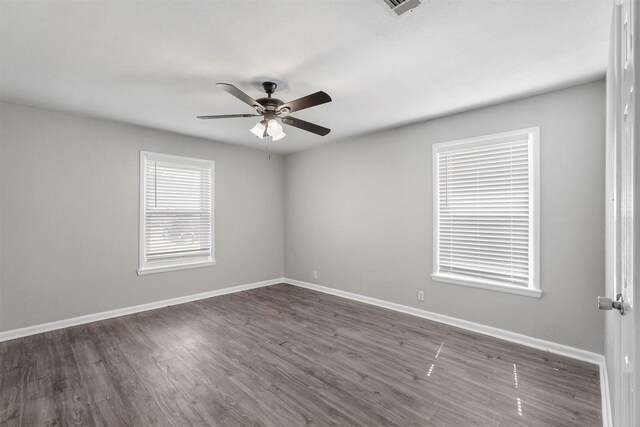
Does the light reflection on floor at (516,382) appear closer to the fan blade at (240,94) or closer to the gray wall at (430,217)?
the gray wall at (430,217)

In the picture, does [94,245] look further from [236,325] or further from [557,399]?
[557,399]

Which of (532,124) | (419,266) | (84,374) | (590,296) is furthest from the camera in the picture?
(419,266)

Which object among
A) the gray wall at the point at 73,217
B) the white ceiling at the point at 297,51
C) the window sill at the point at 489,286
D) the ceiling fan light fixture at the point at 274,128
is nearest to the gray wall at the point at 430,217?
the window sill at the point at 489,286

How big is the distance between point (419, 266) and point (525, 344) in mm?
1361

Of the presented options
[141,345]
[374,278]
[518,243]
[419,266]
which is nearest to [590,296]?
[518,243]

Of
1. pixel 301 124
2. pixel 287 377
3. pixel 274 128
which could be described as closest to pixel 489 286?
pixel 287 377

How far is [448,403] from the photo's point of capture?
2.16m

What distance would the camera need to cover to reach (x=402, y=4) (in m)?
1.77

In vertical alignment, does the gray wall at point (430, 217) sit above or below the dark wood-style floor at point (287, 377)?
above

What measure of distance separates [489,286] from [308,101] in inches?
110

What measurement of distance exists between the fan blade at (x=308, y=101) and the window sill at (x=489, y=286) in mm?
2648

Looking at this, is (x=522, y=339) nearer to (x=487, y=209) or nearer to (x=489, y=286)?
(x=489, y=286)

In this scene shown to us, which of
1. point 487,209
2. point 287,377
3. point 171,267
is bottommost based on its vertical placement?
point 287,377

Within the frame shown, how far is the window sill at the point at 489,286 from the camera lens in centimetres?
303
